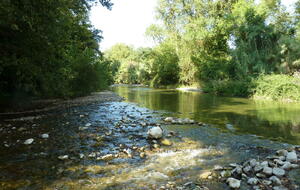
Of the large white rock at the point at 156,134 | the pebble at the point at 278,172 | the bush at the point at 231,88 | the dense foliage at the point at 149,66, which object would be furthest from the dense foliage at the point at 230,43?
the pebble at the point at 278,172

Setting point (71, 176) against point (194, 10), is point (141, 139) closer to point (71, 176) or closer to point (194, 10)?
point (71, 176)

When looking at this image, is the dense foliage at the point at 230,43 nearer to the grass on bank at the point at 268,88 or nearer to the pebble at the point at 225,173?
the grass on bank at the point at 268,88

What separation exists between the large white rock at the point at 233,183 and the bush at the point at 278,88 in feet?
47.5

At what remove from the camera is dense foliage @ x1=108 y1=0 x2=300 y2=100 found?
18906mm

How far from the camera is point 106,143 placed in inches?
213

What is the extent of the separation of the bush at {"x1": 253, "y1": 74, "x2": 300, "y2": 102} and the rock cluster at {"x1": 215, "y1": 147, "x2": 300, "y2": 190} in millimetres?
12926

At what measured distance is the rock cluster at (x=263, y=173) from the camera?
3.13 meters

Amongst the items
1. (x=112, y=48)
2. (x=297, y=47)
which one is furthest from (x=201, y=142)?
(x=112, y=48)

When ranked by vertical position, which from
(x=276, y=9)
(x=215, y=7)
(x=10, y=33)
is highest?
(x=215, y=7)

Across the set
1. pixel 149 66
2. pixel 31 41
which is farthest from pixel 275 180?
pixel 149 66

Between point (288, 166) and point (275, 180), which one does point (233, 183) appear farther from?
point (288, 166)

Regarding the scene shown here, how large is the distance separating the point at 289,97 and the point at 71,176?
643 inches

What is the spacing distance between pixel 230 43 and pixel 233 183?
1086 inches

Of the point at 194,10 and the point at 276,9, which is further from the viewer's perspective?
the point at 194,10
